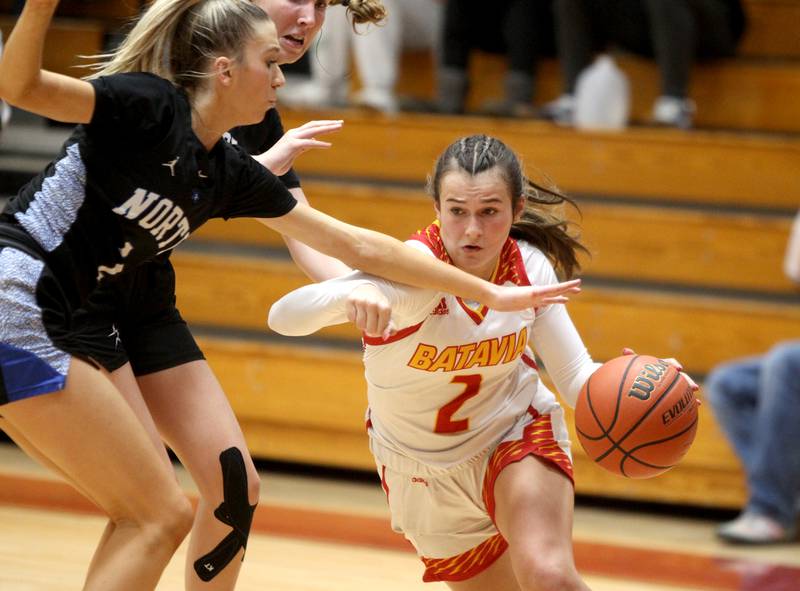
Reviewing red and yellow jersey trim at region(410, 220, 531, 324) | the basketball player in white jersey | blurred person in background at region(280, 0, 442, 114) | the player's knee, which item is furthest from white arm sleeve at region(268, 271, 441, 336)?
blurred person in background at region(280, 0, 442, 114)

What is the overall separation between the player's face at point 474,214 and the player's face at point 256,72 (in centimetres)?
52

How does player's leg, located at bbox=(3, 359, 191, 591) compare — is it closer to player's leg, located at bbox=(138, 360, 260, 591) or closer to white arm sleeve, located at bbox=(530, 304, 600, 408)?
player's leg, located at bbox=(138, 360, 260, 591)

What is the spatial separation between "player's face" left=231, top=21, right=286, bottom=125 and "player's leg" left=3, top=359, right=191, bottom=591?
0.67 meters

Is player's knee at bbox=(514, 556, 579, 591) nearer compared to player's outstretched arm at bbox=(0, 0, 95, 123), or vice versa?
player's outstretched arm at bbox=(0, 0, 95, 123)

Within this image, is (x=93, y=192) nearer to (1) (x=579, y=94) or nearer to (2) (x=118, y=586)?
(2) (x=118, y=586)

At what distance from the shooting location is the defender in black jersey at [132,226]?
2.40m

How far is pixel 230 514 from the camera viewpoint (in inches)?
116

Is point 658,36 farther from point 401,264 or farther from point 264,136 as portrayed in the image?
point 401,264

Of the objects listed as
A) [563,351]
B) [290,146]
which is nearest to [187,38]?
[290,146]

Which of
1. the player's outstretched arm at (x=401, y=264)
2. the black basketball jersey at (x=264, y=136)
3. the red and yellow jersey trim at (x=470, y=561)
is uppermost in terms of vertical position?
the black basketball jersey at (x=264, y=136)

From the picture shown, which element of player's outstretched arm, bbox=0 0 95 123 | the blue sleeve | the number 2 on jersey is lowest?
the number 2 on jersey

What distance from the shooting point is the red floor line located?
448 centimetres

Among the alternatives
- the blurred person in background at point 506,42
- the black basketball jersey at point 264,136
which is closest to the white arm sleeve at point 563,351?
the black basketball jersey at point 264,136

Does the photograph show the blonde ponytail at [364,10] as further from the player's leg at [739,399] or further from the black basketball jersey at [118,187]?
the player's leg at [739,399]
